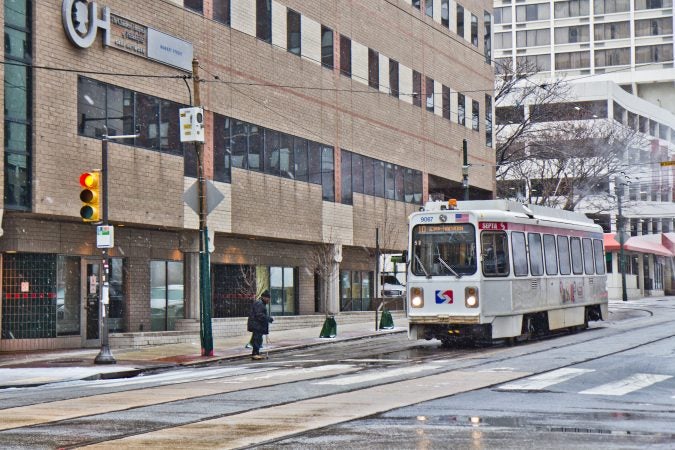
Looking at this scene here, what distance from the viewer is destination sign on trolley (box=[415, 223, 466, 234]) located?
23781 mm

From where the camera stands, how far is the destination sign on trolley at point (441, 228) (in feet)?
78.0

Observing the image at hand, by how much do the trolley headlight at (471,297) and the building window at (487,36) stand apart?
33.2 m

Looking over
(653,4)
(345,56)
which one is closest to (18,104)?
(345,56)

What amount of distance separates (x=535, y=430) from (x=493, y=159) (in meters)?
45.1

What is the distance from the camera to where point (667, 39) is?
10638cm

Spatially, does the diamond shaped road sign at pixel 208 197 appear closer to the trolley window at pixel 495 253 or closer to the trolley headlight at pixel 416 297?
the trolley headlight at pixel 416 297

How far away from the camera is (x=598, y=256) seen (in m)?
31.4

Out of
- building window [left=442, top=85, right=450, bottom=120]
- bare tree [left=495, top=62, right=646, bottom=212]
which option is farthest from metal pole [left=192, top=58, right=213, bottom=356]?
bare tree [left=495, top=62, right=646, bottom=212]

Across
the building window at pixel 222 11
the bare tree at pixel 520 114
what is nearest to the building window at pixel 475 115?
the bare tree at pixel 520 114

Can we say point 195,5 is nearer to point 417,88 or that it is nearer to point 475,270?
point 475,270

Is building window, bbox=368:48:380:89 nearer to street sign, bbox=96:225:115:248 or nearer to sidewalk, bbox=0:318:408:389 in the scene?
sidewalk, bbox=0:318:408:389

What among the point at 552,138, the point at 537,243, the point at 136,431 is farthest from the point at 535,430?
the point at 552,138

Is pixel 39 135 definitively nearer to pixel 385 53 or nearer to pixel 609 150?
pixel 385 53

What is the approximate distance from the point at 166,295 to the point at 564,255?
12.2m
